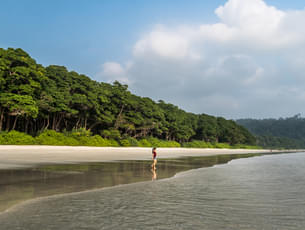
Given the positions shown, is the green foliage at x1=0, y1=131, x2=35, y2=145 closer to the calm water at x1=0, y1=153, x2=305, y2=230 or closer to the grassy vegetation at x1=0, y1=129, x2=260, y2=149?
the grassy vegetation at x1=0, y1=129, x2=260, y2=149

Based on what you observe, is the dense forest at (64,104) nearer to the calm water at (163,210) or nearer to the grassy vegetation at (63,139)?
the grassy vegetation at (63,139)

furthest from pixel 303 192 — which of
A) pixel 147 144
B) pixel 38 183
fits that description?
pixel 147 144

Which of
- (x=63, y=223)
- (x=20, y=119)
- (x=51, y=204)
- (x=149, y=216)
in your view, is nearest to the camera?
(x=63, y=223)

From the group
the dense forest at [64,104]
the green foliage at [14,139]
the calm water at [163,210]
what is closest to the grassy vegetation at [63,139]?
the green foliage at [14,139]

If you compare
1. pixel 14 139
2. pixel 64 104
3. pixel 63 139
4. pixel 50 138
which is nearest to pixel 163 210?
pixel 14 139

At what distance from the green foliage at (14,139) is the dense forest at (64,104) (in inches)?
101

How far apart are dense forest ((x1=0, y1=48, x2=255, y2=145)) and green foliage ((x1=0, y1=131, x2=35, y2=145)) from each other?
2575mm

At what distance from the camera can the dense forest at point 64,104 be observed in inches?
1242

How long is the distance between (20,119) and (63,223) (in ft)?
131

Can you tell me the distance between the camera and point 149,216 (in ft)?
19.1

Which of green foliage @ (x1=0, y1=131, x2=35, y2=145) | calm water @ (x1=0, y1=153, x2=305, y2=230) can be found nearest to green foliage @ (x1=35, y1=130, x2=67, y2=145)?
green foliage @ (x1=0, y1=131, x2=35, y2=145)

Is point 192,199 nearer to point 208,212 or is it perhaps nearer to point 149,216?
point 208,212

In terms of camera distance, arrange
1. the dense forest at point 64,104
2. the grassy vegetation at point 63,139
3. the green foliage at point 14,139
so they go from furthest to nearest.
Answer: the dense forest at point 64,104 < the grassy vegetation at point 63,139 < the green foliage at point 14,139

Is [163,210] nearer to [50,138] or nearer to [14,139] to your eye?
[14,139]
